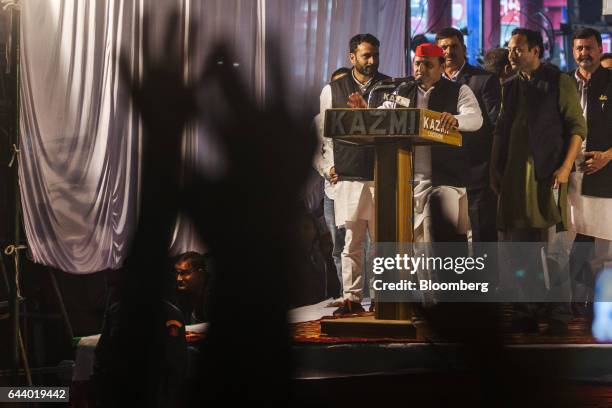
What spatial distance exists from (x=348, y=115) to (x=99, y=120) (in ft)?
2.77

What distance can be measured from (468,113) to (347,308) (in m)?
0.73

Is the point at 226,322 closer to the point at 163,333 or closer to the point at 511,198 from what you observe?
the point at 163,333

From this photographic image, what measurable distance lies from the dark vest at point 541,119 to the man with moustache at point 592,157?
7cm

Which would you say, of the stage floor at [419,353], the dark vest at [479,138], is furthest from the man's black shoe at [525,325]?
the dark vest at [479,138]

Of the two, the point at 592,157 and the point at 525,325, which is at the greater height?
the point at 592,157

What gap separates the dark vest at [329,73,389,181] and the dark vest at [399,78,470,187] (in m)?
0.17

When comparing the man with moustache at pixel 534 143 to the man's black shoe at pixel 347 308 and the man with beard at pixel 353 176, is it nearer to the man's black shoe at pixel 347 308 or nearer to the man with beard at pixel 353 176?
the man with beard at pixel 353 176

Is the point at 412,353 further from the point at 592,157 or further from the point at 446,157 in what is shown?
the point at 592,157

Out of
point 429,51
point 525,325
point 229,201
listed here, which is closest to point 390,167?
point 429,51

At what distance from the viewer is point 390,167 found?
254 cm

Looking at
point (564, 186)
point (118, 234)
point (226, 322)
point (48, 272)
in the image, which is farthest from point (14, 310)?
point (564, 186)

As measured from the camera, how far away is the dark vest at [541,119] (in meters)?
2.63

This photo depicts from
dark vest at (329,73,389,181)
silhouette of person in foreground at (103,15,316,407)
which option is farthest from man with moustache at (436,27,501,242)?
silhouette of person in foreground at (103,15,316,407)

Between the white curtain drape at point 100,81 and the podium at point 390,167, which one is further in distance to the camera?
the white curtain drape at point 100,81
